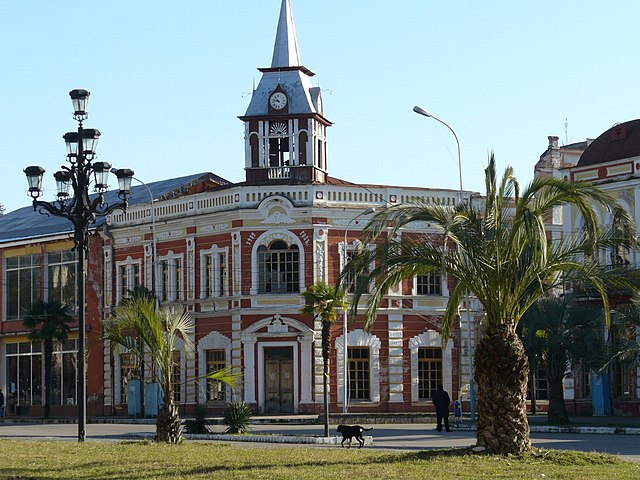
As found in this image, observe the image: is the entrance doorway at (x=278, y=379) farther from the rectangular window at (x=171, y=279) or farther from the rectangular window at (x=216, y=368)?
the rectangular window at (x=171, y=279)

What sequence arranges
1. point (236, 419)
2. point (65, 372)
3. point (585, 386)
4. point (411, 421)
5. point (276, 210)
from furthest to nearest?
1. point (65, 372)
2. point (276, 210)
3. point (585, 386)
4. point (411, 421)
5. point (236, 419)

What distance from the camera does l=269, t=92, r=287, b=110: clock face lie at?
53.3 m

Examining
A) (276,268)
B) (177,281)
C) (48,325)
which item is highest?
Result: (276,268)

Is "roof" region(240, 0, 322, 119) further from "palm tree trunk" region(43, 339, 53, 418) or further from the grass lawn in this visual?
the grass lawn

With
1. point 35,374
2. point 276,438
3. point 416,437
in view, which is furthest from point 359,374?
point 276,438

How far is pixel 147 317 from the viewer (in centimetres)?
2923

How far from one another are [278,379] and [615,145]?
623 inches

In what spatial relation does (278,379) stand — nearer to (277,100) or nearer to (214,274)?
(214,274)

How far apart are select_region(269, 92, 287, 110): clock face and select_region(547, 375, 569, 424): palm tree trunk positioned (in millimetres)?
18678

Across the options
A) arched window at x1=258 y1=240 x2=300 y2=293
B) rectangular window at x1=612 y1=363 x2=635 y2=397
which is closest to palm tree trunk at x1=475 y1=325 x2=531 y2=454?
rectangular window at x1=612 y1=363 x2=635 y2=397

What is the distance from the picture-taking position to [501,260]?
2334cm

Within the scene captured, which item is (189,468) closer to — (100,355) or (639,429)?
(639,429)

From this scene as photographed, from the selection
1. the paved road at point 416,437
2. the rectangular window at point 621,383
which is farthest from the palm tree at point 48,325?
the rectangular window at point 621,383

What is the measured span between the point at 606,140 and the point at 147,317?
2417 centimetres
